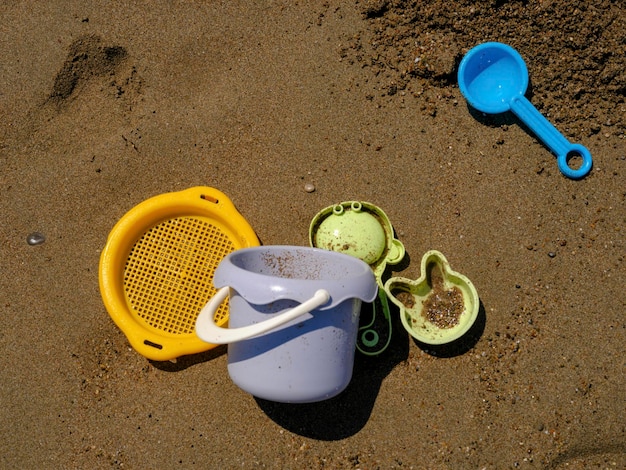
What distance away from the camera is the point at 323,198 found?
151 centimetres

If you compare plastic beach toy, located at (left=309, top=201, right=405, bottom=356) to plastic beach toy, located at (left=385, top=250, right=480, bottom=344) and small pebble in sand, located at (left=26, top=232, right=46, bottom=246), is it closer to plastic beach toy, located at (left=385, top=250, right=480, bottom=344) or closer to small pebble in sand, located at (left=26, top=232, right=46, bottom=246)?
plastic beach toy, located at (left=385, top=250, right=480, bottom=344)

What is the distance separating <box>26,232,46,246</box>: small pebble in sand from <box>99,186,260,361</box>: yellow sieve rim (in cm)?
26

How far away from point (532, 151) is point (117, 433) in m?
1.48

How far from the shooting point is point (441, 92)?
151 centimetres

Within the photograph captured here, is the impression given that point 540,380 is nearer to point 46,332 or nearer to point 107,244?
point 107,244

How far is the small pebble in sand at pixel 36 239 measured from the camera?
5.00 ft

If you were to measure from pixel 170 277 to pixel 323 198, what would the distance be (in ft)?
1.68

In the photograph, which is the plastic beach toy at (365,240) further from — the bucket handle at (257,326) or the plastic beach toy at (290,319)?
the bucket handle at (257,326)

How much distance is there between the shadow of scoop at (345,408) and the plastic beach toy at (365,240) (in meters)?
0.05

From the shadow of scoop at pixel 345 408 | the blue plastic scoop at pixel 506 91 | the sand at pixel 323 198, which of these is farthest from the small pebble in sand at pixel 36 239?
the blue plastic scoop at pixel 506 91

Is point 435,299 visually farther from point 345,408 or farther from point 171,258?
point 171,258

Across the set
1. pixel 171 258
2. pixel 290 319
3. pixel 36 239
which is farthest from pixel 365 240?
pixel 36 239

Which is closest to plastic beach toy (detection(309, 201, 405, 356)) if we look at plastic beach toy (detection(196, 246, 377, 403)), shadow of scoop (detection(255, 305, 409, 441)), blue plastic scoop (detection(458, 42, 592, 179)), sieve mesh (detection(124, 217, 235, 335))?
shadow of scoop (detection(255, 305, 409, 441))

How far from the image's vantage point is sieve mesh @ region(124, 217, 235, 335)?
58.1 inches
